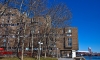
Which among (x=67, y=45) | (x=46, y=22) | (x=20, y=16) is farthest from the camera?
(x=67, y=45)

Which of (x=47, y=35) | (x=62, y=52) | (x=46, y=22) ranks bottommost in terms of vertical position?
(x=62, y=52)

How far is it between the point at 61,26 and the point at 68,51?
36085 millimetres

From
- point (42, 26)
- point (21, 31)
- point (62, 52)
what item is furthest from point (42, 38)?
point (62, 52)

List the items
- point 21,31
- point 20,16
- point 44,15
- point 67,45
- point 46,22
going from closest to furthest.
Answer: point 20,16
point 21,31
point 44,15
point 46,22
point 67,45

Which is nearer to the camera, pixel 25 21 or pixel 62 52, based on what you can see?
pixel 25 21

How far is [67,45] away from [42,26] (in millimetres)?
36042

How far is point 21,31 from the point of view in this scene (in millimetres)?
36438

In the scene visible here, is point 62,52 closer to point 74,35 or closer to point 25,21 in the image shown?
point 74,35

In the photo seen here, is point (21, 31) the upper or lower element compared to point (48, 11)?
lower

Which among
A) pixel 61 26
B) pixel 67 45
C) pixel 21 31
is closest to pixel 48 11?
pixel 61 26

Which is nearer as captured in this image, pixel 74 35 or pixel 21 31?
pixel 21 31

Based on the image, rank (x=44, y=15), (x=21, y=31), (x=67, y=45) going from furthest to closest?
(x=67, y=45) < (x=44, y=15) < (x=21, y=31)

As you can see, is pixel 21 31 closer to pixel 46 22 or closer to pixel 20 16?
pixel 20 16

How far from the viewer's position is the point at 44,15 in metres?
43.3
